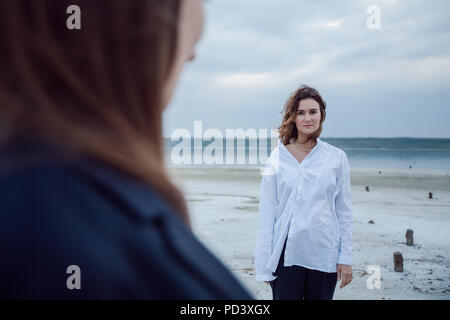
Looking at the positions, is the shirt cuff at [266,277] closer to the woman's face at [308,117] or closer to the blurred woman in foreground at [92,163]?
the woman's face at [308,117]

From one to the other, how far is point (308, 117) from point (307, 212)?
831mm

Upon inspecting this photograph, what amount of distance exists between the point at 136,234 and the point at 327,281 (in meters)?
2.89

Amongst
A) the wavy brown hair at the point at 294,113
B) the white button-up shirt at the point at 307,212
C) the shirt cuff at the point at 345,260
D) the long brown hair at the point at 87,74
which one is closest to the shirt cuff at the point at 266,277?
the white button-up shirt at the point at 307,212

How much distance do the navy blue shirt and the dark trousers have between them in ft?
8.93

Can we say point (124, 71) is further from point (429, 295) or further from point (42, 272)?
point (429, 295)

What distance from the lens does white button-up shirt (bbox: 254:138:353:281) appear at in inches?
125

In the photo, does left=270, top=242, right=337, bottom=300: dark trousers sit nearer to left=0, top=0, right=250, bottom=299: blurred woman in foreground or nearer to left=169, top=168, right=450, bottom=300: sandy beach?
left=169, top=168, right=450, bottom=300: sandy beach

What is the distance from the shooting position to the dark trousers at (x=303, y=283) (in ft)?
10.3

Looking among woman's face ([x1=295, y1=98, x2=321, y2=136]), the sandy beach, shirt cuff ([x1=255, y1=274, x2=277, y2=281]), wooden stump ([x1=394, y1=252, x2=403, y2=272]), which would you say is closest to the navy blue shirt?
the sandy beach

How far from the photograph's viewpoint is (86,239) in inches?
22.5

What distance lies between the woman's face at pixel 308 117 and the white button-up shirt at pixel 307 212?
0.16 m

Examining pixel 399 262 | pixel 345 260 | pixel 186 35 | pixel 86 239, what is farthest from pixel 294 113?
pixel 399 262

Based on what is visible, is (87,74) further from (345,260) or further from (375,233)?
(375,233)
